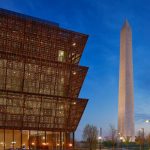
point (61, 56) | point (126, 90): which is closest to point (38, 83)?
point (61, 56)

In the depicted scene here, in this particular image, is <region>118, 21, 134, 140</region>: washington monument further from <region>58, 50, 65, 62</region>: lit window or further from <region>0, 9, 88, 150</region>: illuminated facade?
<region>58, 50, 65, 62</region>: lit window

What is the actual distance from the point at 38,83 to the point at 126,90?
23.0 metres

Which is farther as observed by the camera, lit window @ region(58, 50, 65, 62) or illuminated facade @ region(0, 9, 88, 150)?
lit window @ region(58, 50, 65, 62)

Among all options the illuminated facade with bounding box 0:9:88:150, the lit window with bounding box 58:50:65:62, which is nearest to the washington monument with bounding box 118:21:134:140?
the illuminated facade with bounding box 0:9:88:150

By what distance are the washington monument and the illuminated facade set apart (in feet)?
53.8

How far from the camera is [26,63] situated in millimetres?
53125

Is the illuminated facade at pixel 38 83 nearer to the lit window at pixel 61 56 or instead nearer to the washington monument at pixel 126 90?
the lit window at pixel 61 56

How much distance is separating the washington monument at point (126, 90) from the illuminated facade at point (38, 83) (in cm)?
1639

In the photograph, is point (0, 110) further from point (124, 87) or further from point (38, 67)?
point (124, 87)

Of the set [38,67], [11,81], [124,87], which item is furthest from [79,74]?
[124,87]

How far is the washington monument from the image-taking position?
236 ft

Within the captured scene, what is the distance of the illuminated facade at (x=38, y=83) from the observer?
51969 mm

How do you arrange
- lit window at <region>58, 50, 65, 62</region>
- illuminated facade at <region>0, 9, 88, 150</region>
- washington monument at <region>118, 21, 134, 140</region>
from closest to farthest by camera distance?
1. illuminated facade at <region>0, 9, 88, 150</region>
2. lit window at <region>58, 50, 65, 62</region>
3. washington monument at <region>118, 21, 134, 140</region>

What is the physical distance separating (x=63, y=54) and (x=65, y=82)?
4.54m
